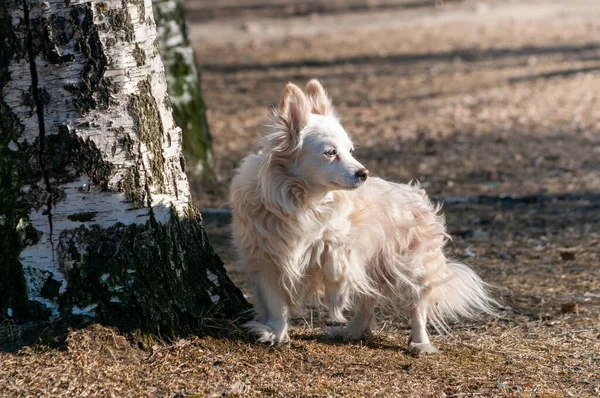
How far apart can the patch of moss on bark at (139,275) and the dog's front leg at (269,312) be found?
0.81ft

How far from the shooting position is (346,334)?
5016 mm

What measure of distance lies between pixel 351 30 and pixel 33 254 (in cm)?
1691

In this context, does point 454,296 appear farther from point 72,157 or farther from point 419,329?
point 72,157

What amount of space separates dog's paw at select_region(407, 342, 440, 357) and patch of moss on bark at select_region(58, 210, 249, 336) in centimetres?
113

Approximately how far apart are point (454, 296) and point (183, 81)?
4.47 m

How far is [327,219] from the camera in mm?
4527

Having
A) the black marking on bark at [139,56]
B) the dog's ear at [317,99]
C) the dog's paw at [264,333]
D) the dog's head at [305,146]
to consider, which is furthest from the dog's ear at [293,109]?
the dog's paw at [264,333]

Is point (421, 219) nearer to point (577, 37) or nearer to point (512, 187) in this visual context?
point (512, 187)

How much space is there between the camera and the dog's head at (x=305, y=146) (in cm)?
443

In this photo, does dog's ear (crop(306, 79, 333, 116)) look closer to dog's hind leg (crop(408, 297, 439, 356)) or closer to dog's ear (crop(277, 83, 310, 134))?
dog's ear (crop(277, 83, 310, 134))

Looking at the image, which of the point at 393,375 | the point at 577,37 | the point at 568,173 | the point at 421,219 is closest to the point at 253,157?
the point at 421,219

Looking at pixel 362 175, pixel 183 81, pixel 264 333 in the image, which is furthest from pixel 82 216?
pixel 183 81

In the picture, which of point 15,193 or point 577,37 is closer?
point 15,193

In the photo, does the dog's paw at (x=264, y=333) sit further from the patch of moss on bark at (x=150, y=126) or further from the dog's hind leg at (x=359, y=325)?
the patch of moss on bark at (x=150, y=126)
